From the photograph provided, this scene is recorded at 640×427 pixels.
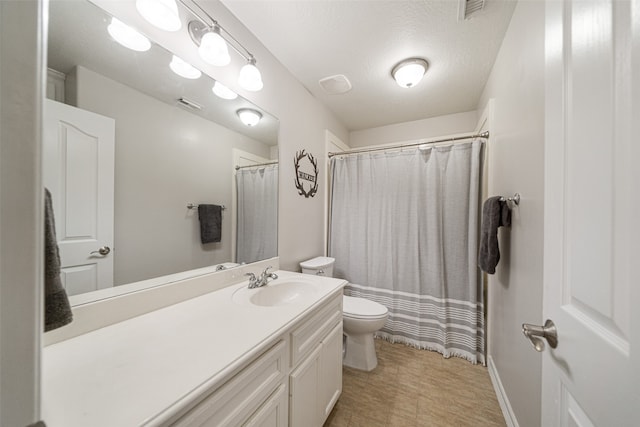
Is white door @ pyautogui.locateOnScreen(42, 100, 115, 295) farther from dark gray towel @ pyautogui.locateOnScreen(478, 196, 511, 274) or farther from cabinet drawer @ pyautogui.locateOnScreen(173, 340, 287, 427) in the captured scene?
dark gray towel @ pyautogui.locateOnScreen(478, 196, 511, 274)

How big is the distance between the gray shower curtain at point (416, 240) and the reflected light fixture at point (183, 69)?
152cm

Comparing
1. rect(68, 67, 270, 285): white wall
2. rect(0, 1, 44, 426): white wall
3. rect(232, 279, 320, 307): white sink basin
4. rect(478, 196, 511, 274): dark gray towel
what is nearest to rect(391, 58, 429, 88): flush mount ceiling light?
rect(478, 196, 511, 274): dark gray towel

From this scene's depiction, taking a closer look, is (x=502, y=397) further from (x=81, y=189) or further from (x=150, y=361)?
(x=81, y=189)

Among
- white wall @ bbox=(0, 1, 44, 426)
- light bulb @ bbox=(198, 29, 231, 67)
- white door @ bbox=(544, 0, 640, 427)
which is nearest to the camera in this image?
white wall @ bbox=(0, 1, 44, 426)

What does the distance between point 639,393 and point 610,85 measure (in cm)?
53

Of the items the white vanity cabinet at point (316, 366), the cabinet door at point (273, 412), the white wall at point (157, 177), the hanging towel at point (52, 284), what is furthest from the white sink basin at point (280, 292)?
the hanging towel at point (52, 284)

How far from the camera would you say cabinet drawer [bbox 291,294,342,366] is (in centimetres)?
91

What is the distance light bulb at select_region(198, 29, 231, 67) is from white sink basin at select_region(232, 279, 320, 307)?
1211 mm

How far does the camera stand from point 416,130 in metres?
2.65

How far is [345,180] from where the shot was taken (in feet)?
7.70

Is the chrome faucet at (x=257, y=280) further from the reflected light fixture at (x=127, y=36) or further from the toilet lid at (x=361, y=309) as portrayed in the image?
the reflected light fixture at (x=127, y=36)

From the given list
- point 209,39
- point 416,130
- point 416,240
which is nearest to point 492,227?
point 416,240

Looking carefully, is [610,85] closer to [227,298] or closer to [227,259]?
[227,298]

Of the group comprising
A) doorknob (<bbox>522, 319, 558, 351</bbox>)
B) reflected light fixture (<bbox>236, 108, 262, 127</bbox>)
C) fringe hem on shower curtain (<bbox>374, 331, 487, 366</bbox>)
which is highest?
reflected light fixture (<bbox>236, 108, 262, 127</bbox>)
